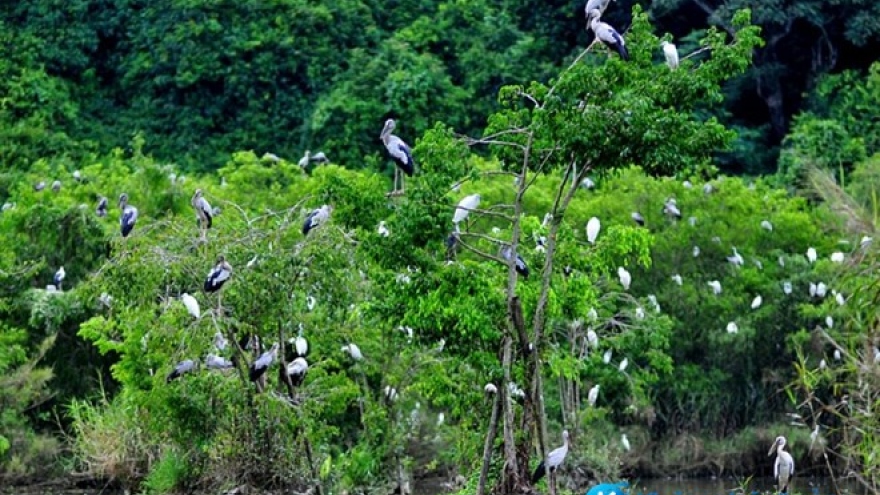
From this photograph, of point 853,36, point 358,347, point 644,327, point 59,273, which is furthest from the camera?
point 853,36

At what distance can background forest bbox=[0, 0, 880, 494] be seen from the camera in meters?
15.9

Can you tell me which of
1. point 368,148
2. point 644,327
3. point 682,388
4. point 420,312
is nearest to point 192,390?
point 420,312

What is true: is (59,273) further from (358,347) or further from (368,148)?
(368,148)

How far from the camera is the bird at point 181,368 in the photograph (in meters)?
19.0

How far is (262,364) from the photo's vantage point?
59.8ft

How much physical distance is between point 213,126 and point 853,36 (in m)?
13.8

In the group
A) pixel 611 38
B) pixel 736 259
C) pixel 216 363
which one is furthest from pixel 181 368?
pixel 736 259

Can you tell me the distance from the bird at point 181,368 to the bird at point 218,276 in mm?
1113

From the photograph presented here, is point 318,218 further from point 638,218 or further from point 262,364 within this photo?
point 638,218

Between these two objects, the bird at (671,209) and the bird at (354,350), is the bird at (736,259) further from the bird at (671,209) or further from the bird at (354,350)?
the bird at (354,350)

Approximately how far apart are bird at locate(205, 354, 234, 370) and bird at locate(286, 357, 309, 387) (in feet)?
2.13

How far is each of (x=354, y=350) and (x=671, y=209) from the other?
838cm

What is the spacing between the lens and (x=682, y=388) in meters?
27.0

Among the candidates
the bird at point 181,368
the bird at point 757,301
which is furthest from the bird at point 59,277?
the bird at point 757,301
